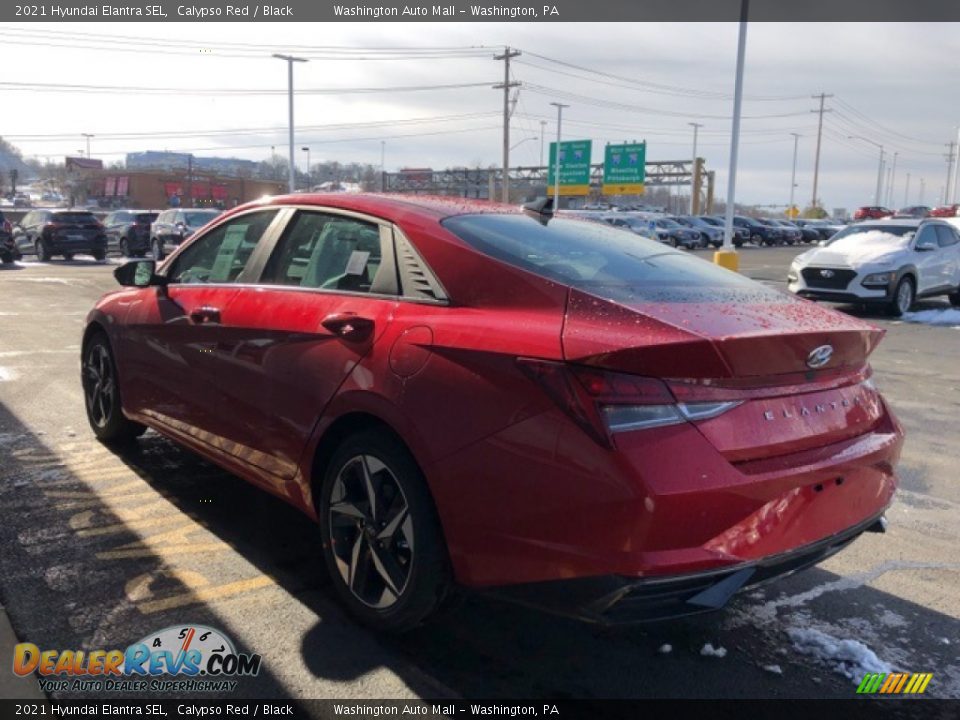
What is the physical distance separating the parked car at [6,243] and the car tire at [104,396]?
21.3m

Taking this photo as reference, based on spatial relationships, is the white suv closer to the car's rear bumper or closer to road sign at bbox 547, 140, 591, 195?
the car's rear bumper

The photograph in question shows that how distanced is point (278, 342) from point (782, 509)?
2152 mm

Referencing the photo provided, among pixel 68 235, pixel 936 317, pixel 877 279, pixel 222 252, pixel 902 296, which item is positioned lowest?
pixel 936 317

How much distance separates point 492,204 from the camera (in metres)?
4.09

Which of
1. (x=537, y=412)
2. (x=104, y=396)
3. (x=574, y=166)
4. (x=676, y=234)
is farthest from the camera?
(x=574, y=166)

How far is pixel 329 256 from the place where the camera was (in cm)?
368

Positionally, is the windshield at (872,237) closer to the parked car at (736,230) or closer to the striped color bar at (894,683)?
the striped color bar at (894,683)

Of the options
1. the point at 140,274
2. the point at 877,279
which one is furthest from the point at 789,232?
the point at 140,274

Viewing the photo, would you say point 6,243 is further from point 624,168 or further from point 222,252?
point 624,168

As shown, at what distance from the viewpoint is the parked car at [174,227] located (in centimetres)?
2486

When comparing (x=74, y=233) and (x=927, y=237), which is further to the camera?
(x=74, y=233)

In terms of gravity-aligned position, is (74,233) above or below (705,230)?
below

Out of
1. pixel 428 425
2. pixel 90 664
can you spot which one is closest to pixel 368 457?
pixel 428 425

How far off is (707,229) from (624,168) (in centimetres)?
1657
